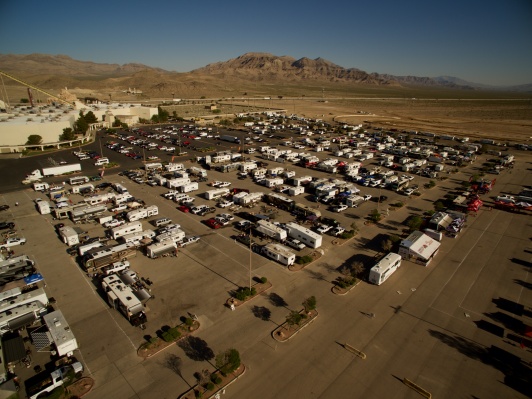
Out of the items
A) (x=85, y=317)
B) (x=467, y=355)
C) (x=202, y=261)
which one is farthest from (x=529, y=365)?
(x=85, y=317)

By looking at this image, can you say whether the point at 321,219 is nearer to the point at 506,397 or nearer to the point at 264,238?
the point at 264,238

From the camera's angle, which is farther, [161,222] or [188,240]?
[161,222]

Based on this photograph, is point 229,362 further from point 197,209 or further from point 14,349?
point 197,209

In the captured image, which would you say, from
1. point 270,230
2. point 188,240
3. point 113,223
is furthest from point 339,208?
point 113,223

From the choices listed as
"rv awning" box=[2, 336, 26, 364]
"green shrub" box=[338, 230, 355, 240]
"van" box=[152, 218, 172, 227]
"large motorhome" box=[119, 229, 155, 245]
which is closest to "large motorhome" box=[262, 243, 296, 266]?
"green shrub" box=[338, 230, 355, 240]

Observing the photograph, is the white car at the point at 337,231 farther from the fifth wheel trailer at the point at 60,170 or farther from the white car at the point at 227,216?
the fifth wheel trailer at the point at 60,170

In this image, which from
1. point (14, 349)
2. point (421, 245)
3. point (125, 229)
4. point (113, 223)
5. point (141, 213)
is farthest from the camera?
point (141, 213)
